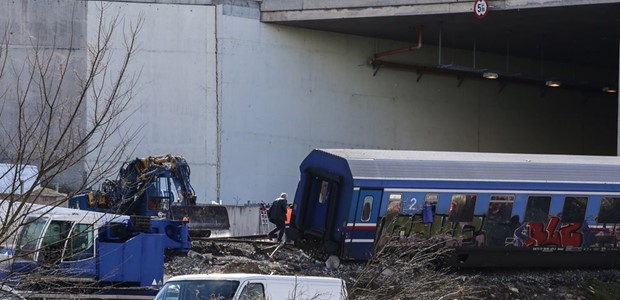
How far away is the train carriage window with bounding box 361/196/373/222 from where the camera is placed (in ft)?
79.4

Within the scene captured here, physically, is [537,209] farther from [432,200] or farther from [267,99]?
[267,99]

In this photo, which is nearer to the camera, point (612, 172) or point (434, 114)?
point (612, 172)

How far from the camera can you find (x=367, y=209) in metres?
24.2

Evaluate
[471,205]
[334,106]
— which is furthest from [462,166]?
[334,106]

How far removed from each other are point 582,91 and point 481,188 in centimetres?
2636

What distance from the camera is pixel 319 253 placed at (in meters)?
25.0

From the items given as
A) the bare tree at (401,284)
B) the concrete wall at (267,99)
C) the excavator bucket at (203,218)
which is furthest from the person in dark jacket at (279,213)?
the concrete wall at (267,99)

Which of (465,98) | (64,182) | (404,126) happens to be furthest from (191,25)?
(465,98)

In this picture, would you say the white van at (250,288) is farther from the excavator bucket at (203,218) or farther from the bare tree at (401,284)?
the excavator bucket at (203,218)

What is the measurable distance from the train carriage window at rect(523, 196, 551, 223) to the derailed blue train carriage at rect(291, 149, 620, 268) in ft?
0.08

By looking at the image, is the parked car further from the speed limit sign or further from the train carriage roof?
the speed limit sign

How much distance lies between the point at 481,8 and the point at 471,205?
11.2m

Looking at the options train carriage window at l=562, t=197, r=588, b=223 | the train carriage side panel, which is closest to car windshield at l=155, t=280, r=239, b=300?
the train carriage side panel

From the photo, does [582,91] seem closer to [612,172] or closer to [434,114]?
[434,114]
